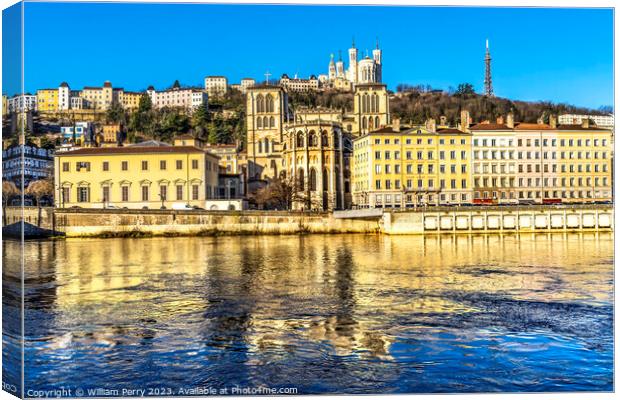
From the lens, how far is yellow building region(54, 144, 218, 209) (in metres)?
40.3

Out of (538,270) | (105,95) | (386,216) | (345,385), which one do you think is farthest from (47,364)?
(105,95)

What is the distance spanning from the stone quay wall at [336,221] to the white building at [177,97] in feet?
163

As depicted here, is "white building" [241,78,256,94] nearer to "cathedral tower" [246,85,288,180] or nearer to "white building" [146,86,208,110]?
"white building" [146,86,208,110]

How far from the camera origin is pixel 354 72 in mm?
102375

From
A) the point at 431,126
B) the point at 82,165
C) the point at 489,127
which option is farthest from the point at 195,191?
the point at 489,127

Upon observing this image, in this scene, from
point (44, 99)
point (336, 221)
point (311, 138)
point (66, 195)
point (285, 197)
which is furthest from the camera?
point (311, 138)

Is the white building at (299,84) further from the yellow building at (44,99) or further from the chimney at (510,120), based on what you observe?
the yellow building at (44,99)

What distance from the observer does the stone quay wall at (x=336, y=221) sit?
35844mm

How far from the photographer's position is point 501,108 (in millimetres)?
40156

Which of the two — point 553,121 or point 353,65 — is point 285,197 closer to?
point 553,121

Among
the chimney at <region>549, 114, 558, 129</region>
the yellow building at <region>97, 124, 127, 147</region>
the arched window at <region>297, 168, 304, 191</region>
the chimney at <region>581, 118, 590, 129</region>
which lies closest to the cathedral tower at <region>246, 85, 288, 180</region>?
the arched window at <region>297, 168, 304, 191</region>

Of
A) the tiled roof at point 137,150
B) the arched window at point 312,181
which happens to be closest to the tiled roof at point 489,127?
the arched window at point 312,181

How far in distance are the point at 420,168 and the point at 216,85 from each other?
169 ft

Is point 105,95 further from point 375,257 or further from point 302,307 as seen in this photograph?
point 302,307
